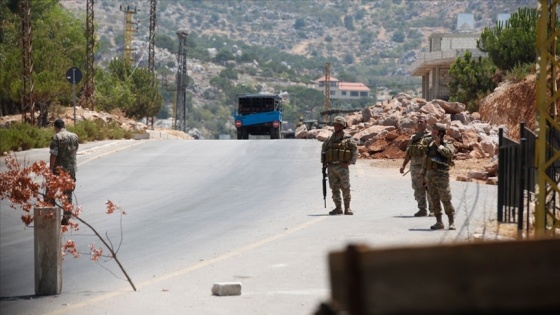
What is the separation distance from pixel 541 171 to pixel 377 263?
1091 cm

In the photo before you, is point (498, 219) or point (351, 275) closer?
point (351, 275)

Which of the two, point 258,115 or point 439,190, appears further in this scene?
point 258,115

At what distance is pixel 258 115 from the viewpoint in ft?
214

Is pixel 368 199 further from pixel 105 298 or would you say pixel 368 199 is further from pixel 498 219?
pixel 105 298

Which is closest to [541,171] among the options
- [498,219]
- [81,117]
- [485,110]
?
[498,219]

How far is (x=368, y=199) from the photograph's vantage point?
24859mm

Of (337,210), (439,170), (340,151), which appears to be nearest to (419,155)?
(340,151)

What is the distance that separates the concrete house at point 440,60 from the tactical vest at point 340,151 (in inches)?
2392

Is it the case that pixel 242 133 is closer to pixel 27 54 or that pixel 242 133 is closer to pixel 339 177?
pixel 27 54

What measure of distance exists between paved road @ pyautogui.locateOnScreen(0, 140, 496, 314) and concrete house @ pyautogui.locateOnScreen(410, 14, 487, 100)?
4970 cm

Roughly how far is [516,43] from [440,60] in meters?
26.2

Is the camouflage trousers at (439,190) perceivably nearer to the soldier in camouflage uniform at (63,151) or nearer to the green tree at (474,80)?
the soldier in camouflage uniform at (63,151)

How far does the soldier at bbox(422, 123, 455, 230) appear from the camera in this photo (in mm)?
17164

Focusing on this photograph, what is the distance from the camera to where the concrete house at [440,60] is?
278ft
